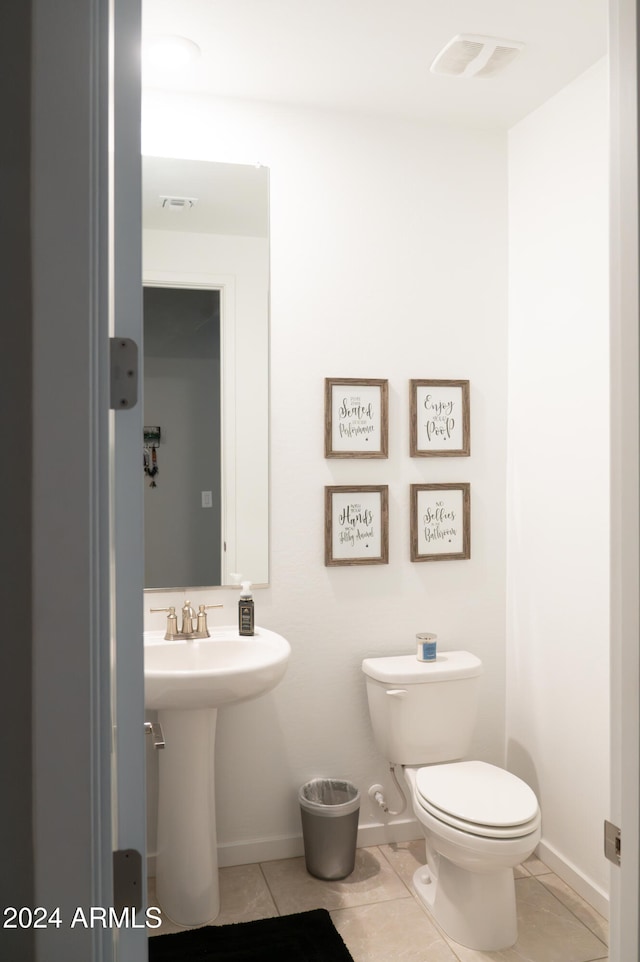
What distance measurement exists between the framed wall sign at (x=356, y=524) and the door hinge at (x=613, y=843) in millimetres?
1597

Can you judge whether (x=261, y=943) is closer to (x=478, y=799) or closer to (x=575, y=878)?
(x=478, y=799)

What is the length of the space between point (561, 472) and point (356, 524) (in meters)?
0.73

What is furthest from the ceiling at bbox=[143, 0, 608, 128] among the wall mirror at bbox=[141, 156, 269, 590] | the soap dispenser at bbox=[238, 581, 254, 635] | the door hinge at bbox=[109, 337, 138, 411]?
the soap dispenser at bbox=[238, 581, 254, 635]

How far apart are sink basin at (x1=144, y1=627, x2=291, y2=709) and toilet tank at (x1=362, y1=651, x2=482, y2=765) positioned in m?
0.43

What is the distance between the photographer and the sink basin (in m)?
2.04

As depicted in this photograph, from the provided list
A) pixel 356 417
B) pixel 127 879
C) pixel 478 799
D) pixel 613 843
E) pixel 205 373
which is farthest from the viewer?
pixel 356 417

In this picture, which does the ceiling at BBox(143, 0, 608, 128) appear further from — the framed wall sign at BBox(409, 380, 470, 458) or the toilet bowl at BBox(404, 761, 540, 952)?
the toilet bowl at BBox(404, 761, 540, 952)

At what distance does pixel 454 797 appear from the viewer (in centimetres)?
223

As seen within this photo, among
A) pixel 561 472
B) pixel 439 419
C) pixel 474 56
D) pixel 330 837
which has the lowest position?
pixel 330 837

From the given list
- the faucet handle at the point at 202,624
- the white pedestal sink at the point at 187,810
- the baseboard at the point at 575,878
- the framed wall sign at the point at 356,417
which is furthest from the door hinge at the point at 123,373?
the baseboard at the point at 575,878

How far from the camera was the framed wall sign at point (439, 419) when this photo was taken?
2760 millimetres

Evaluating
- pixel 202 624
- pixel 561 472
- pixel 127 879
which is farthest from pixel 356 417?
pixel 127 879

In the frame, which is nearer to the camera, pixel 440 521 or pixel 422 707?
pixel 422 707

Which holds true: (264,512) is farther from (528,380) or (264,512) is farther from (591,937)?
(591,937)
